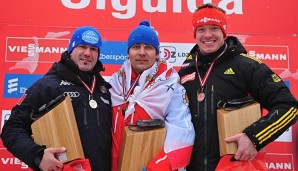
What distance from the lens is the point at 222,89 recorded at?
2006 mm

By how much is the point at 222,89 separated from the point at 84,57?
34.8 inches

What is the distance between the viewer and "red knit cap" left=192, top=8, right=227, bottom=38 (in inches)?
84.9

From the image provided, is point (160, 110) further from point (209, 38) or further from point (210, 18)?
point (210, 18)

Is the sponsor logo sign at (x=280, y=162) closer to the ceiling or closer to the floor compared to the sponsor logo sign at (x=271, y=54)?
closer to the floor

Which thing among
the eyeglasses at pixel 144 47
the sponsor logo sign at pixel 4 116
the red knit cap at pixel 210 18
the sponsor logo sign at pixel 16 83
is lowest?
the sponsor logo sign at pixel 4 116

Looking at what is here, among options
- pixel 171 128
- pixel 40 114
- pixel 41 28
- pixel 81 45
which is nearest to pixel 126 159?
pixel 171 128

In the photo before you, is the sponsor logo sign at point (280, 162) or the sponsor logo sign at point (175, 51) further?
the sponsor logo sign at point (175, 51)

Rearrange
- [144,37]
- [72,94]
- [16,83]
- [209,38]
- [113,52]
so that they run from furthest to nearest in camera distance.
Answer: [113,52], [16,83], [144,37], [209,38], [72,94]

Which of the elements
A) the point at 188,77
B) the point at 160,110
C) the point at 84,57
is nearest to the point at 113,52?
the point at 84,57

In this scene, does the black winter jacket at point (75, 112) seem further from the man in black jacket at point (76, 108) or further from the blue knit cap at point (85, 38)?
the blue knit cap at point (85, 38)

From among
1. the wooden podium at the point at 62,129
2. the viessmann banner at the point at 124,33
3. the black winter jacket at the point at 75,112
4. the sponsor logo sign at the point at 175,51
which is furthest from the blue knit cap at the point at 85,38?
the sponsor logo sign at the point at 175,51

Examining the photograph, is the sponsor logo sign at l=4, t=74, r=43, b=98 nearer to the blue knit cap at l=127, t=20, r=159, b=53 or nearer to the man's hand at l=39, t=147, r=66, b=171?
the blue knit cap at l=127, t=20, r=159, b=53

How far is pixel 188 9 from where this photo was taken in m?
3.34

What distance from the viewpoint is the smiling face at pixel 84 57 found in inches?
84.4
